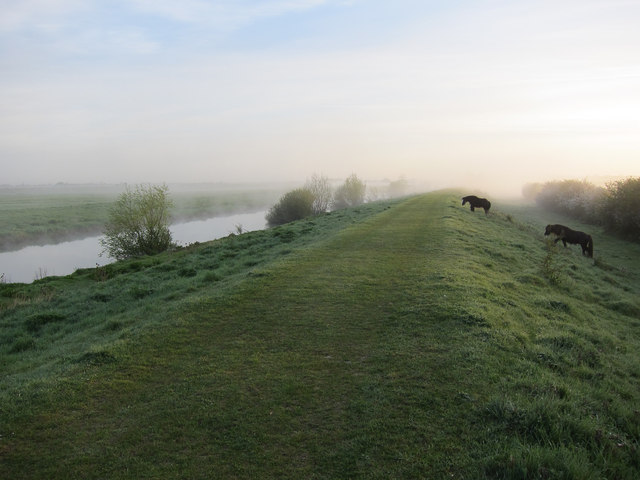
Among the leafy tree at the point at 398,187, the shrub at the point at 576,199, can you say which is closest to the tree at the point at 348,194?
the shrub at the point at 576,199

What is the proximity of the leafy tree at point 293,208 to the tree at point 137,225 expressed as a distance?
31.6 meters

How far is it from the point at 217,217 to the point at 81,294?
72.8m

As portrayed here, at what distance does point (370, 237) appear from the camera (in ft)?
66.3

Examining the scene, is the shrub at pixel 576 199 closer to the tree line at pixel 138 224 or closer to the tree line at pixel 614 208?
the tree line at pixel 614 208

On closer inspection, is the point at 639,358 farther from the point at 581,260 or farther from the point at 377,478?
the point at 581,260

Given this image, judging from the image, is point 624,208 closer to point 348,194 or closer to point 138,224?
point 138,224

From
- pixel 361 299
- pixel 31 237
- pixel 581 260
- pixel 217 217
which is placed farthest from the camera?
pixel 217 217

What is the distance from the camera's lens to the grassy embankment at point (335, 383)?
187 inches

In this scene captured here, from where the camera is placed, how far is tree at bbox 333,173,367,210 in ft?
308

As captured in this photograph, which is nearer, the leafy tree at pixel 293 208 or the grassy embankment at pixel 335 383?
the grassy embankment at pixel 335 383

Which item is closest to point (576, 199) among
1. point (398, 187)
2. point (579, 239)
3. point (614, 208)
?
point (614, 208)

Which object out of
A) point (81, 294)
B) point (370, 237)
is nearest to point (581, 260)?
point (370, 237)

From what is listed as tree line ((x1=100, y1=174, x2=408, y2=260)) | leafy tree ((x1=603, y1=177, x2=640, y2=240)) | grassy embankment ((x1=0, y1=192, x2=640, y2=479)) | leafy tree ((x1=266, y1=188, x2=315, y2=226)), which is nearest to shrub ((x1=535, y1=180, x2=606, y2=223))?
leafy tree ((x1=603, y1=177, x2=640, y2=240))

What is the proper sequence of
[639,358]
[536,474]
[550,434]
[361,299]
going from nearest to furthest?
1. [536,474]
2. [550,434]
3. [639,358]
4. [361,299]
